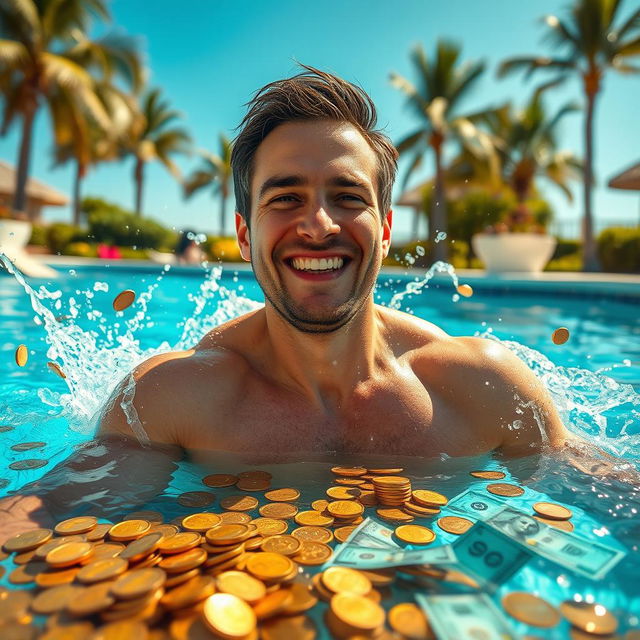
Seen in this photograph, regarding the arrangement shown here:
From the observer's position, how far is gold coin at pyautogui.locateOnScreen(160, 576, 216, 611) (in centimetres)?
126

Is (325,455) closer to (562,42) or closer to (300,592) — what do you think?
(300,592)

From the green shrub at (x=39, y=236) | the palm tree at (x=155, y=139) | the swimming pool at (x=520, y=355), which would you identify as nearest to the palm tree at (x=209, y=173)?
the palm tree at (x=155, y=139)

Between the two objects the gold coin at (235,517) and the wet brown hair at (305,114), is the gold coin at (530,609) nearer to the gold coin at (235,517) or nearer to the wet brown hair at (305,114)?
the gold coin at (235,517)

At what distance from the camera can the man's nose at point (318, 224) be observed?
1979mm

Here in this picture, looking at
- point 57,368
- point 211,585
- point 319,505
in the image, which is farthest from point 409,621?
point 57,368

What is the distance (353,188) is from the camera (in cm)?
205

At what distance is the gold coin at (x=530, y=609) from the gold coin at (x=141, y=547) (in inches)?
35.4

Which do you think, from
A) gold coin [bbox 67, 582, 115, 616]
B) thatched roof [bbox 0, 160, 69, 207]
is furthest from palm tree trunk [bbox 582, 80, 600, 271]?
thatched roof [bbox 0, 160, 69, 207]

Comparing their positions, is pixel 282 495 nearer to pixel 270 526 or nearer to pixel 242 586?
pixel 270 526

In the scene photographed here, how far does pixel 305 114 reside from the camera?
2162mm

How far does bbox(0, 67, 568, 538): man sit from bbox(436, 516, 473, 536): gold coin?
50 centimetres

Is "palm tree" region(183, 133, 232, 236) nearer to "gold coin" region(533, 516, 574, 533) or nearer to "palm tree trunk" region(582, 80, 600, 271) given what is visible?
"palm tree trunk" region(582, 80, 600, 271)

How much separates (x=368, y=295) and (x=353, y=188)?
0.42m

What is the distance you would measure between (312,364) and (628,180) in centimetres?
1625
